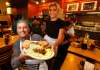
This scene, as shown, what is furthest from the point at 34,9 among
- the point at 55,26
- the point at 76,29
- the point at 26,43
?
the point at 26,43

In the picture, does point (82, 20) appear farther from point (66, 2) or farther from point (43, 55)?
point (43, 55)

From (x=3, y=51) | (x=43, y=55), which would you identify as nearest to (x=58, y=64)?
(x=43, y=55)

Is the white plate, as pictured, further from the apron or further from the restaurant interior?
the restaurant interior

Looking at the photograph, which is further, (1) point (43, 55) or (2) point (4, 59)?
(2) point (4, 59)

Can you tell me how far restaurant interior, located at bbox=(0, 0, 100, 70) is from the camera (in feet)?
7.95

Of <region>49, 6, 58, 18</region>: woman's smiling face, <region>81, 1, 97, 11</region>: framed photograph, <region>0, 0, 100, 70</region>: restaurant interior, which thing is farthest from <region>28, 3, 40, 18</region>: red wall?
<region>49, 6, 58, 18</region>: woman's smiling face

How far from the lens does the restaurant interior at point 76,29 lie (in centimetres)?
242

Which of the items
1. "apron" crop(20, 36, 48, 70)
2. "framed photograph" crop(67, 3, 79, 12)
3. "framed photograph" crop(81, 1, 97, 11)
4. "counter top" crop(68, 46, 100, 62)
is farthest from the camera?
"framed photograph" crop(67, 3, 79, 12)

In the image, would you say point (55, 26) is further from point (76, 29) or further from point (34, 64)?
point (76, 29)

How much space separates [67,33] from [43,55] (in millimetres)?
1090

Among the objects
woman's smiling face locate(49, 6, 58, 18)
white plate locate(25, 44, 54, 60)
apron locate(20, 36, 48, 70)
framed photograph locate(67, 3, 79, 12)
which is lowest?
apron locate(20, 36, 48, 70)

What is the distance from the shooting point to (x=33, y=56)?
1895 millimetres

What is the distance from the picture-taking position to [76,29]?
218 inches

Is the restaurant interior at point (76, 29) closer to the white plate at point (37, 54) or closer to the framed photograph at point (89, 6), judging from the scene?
the framed photograph at point (89, 6)
